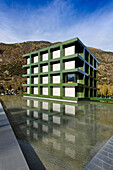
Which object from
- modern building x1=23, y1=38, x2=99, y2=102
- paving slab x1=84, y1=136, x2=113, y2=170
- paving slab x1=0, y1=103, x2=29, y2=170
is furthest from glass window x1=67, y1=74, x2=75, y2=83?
paving slab x1=0, y1=103, x2=29, y2=170

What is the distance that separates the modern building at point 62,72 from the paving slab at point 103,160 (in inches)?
708

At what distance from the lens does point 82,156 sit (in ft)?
11.6

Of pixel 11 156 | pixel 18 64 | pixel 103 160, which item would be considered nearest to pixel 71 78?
pixel 103 160

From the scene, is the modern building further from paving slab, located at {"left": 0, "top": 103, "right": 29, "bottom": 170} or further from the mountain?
the mountain

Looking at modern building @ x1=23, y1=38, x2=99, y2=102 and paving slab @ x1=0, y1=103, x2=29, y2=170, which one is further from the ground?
modern building @ x1=23, y1=38, x2=99, y2=102

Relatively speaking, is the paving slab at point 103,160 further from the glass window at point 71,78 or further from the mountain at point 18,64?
the mountain at point 18,64

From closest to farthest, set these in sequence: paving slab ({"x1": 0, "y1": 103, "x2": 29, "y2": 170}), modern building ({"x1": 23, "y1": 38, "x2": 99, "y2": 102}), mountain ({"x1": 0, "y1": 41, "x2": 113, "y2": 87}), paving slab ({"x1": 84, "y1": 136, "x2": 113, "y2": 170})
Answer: paving slab ({"x1": 0, "y1": 103, "x2": 29, "y2": 170}), paving slab ({"x1": 84, "y1": 136, "x2": 113, "y2": 170}), modern building ({"x1": 23, "y1": 38, "x2": 99, "y2": 102}), mountain ({"x1": 0, "y1": 41, "x2": 113, "y2": 87})

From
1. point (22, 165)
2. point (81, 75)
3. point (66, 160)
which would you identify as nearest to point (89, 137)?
point (66, 160)

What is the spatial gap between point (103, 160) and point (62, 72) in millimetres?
22718

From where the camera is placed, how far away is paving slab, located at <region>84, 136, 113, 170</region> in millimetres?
2966

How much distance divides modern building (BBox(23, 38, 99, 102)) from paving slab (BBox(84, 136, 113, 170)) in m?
18.0

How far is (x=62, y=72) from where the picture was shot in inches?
989

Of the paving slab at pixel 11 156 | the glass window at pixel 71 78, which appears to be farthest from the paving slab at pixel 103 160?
the glass window at pixel 71 78

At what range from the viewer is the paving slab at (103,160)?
9.73 ft
